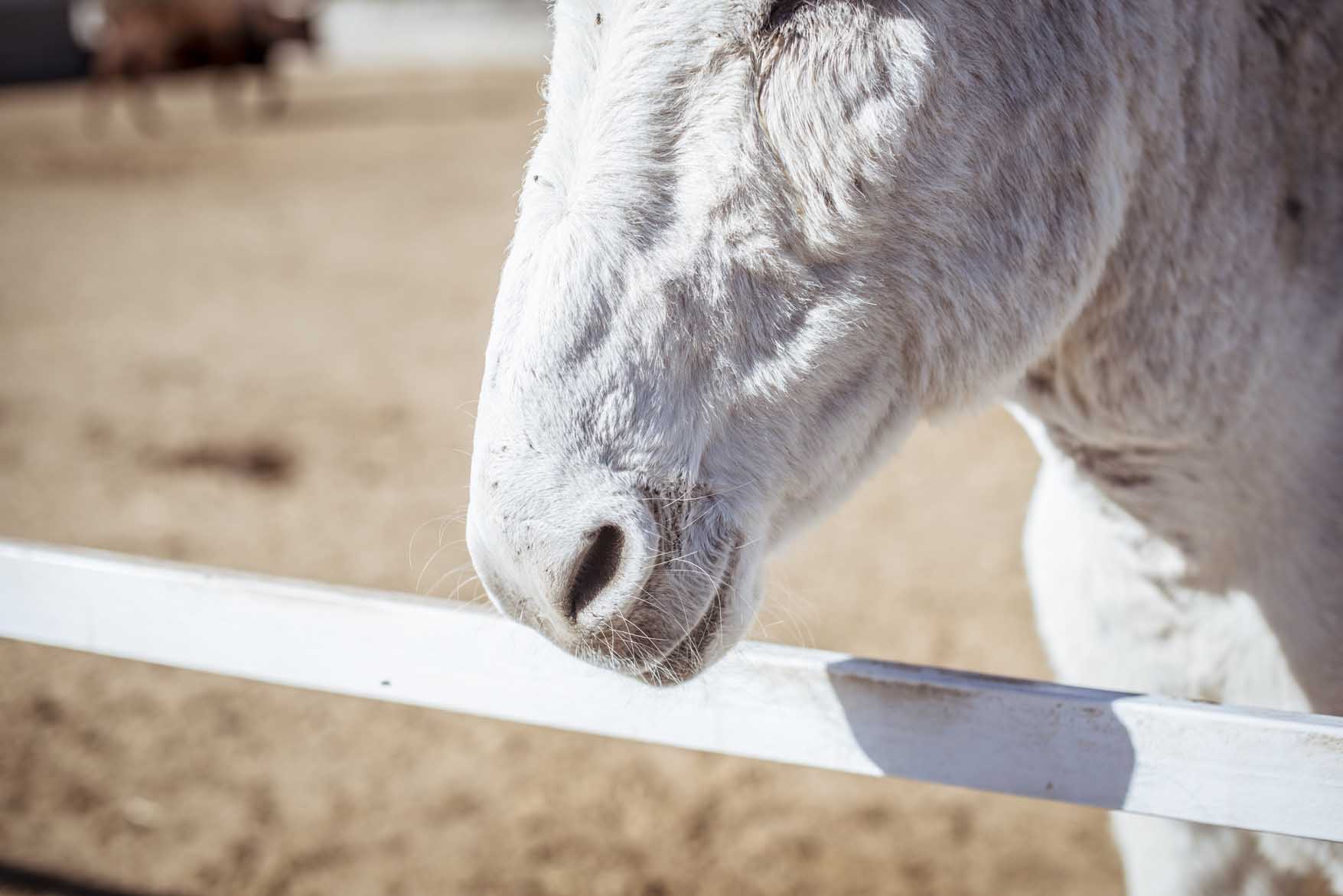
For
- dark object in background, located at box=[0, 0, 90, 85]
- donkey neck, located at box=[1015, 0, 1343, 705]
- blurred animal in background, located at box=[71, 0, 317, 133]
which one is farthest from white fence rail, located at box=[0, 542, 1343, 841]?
dark object in background, located at box=[0, 0, 90, 85]

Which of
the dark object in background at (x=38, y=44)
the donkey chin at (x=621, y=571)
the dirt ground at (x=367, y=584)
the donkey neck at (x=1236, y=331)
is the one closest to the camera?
the donkey chin at (x=621, y=571)

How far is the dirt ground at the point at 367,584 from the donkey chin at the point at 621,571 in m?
0.21

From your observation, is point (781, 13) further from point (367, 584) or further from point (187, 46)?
point (187, 46)

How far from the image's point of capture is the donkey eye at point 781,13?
116cm

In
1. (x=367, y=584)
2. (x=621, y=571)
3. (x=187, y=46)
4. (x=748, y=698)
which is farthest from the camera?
(x=187, y=46)

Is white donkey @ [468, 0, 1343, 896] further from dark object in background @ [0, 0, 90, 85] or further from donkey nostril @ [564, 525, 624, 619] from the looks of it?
dark object in background @ [0, 0, 90, 85]

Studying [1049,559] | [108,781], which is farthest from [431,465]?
[1049,559]

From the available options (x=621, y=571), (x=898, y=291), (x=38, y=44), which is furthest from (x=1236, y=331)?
(x=38, y=44)

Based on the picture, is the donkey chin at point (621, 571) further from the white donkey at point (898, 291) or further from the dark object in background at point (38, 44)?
the dark object in background at point (38, 44)

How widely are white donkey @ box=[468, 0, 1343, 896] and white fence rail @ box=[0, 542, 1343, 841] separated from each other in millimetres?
236

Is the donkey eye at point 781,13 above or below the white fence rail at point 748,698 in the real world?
above

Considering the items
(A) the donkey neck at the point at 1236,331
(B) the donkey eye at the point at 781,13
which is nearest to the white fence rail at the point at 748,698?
(A) the donkey neck at the point at 1236,331

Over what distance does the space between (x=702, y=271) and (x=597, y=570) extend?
356mm

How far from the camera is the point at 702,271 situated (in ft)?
3.77
